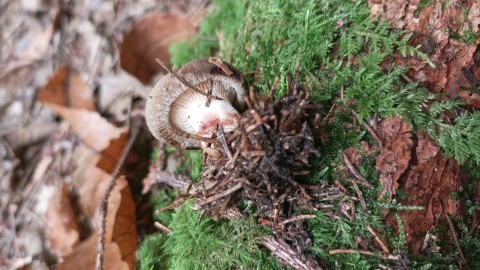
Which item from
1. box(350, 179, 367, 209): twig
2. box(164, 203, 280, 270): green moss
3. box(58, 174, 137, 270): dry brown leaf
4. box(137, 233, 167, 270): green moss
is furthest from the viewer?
box(58, 174, 137, 270): dry brown leaf

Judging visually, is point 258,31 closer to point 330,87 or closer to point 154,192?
point 330,87

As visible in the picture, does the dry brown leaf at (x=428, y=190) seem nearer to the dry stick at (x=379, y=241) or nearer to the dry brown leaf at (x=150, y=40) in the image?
the dry stick at (x=379, y=241)

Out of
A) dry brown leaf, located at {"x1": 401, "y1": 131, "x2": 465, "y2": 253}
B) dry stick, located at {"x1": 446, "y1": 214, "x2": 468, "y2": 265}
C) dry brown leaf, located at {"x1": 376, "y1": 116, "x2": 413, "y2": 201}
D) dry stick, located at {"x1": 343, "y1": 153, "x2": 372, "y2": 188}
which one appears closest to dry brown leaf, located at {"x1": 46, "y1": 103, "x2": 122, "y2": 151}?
dry stick, located at {"x1": 343, "y1": 153, "x2": 372, "y2": 188}

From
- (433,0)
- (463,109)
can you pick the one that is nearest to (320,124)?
(463,109)

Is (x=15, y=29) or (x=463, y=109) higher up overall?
(x=463, y=109)

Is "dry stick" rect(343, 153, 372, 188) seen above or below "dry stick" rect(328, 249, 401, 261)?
above

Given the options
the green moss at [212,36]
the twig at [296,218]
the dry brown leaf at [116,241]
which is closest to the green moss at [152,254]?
Answer: the dry brown leaf at [116,241]

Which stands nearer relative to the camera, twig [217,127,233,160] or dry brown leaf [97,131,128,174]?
twig [217,127,233,160]

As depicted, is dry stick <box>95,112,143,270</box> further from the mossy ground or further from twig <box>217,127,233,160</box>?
twig <box>217,127,233,160</box>
